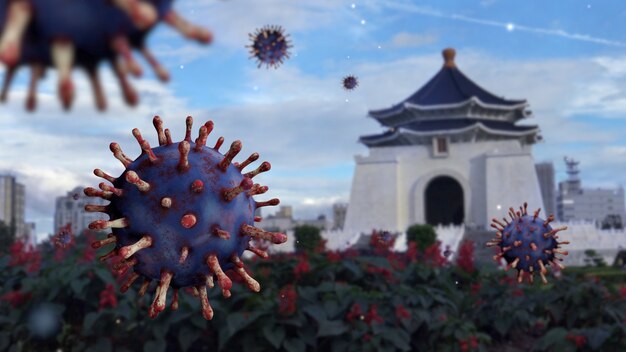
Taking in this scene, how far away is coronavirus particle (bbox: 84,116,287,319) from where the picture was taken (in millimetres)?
1161

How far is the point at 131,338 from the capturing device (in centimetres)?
610

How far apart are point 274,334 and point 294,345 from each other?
20 centimetres

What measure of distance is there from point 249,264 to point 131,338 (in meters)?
2.05

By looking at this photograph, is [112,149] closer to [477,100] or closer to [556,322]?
[556,322]

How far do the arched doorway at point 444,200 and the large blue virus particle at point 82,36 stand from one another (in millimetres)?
51123

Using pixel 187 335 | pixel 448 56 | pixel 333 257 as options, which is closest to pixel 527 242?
pixel 187 335

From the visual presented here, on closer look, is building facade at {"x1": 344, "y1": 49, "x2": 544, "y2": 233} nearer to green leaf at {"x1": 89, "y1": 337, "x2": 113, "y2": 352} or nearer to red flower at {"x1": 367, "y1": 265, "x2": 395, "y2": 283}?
red flower at {"x1": 367, "y1": 265, "x2": 395, "y2": 283}

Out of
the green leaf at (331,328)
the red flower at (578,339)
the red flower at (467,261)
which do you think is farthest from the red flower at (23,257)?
the red flower at (578,339)

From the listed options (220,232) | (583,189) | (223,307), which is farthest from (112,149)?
(583,189)

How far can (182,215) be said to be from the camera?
1161mm

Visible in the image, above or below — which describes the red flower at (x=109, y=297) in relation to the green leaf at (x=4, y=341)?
above

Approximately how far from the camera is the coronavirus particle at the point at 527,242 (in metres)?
1.90

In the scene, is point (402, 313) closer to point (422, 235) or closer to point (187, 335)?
point (187, 335)

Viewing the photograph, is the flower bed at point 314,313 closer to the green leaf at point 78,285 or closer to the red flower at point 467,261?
the green leaf at point 78,285
